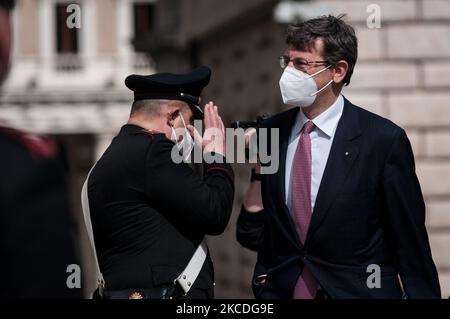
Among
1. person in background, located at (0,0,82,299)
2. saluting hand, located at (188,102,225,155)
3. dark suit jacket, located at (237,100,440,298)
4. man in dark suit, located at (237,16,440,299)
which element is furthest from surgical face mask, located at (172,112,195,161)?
person in background, located at (0,0,82,299)

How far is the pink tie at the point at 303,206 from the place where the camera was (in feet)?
13.6

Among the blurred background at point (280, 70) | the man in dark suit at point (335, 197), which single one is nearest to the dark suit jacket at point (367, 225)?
the man in dark suit at point (335, 197)

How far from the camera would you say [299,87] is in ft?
14.0

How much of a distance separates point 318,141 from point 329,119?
10 cm

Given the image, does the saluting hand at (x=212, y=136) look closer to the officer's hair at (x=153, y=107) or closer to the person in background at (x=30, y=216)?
the officer's hair at (x=153, y=107)

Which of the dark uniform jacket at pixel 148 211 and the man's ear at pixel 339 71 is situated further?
the man's ear at pixel 339 71

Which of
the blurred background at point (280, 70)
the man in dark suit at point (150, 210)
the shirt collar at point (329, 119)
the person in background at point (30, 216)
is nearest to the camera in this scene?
the person in background at point (30, 216)

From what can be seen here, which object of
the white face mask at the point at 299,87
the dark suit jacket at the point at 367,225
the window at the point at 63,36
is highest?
the window at the point at 63,36

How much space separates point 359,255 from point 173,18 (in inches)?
479

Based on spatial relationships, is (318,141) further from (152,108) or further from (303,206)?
(152,108)

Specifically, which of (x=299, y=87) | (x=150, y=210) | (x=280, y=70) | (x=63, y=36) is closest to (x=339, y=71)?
(x=299, y=87)

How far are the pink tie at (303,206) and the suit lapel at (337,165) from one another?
0.05 metres

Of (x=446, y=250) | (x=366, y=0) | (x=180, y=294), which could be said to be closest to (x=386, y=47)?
(x=366, y=0)

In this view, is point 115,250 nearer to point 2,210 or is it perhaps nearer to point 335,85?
point 335,85
